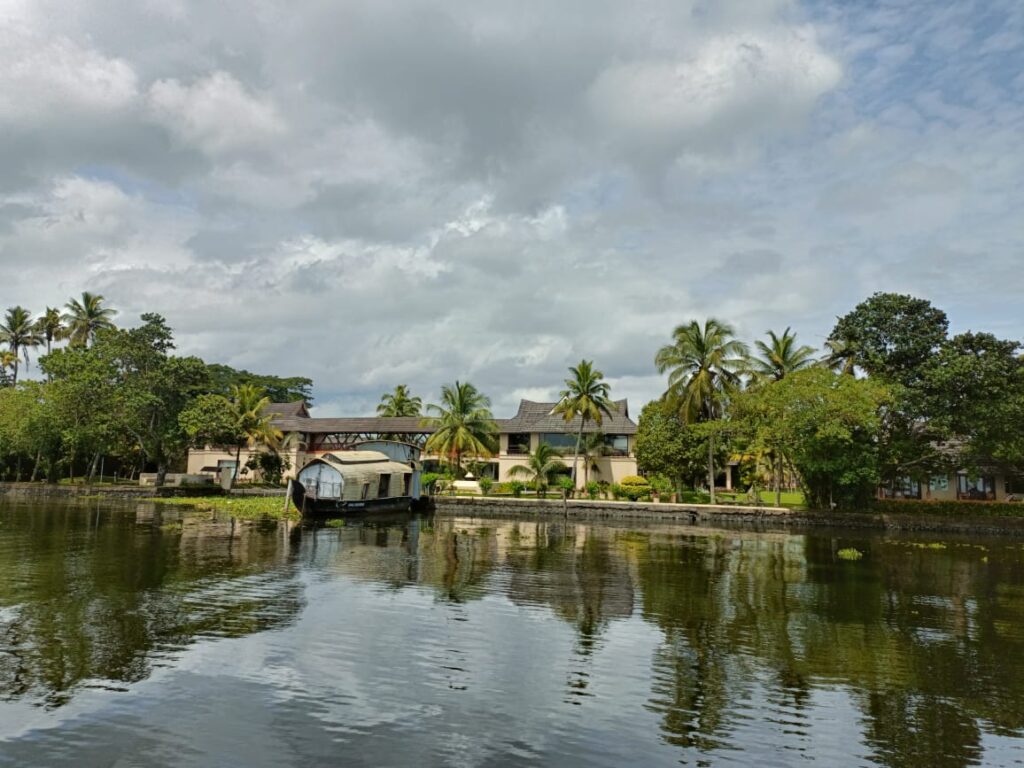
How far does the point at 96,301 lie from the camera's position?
228 ft

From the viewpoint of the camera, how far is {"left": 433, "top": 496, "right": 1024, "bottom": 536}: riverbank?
135ft

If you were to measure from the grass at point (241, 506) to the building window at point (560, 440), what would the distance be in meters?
24.5

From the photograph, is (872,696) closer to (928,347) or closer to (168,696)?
(168,696)

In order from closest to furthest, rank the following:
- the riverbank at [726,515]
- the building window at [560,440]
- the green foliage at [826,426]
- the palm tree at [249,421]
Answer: the green foliage at [826,426] < the riverbank at [726,515] < the palm tree at [249,421] < the building window at [560,440]

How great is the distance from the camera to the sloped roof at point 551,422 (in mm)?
60719

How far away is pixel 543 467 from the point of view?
55.4 metres

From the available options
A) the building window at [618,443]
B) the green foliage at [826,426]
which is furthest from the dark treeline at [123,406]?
the green foliage at [826,426]

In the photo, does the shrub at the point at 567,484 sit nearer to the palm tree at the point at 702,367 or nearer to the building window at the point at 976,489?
the palm tree at the point at 702,367

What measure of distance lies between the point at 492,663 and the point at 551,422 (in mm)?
51232

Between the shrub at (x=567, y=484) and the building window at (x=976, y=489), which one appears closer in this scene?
the building window at (x=976, y=489)

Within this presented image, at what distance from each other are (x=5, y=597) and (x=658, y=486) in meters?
41.8

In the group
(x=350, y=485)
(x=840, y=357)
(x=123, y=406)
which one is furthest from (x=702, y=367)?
(x=123, y=406)

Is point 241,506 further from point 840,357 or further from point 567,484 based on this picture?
point 840,357

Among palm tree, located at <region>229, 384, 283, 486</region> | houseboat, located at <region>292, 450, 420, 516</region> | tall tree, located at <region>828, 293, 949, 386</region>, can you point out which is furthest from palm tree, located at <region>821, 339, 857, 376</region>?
palm tree, located at <region>229, 384, 283, 486</region>
